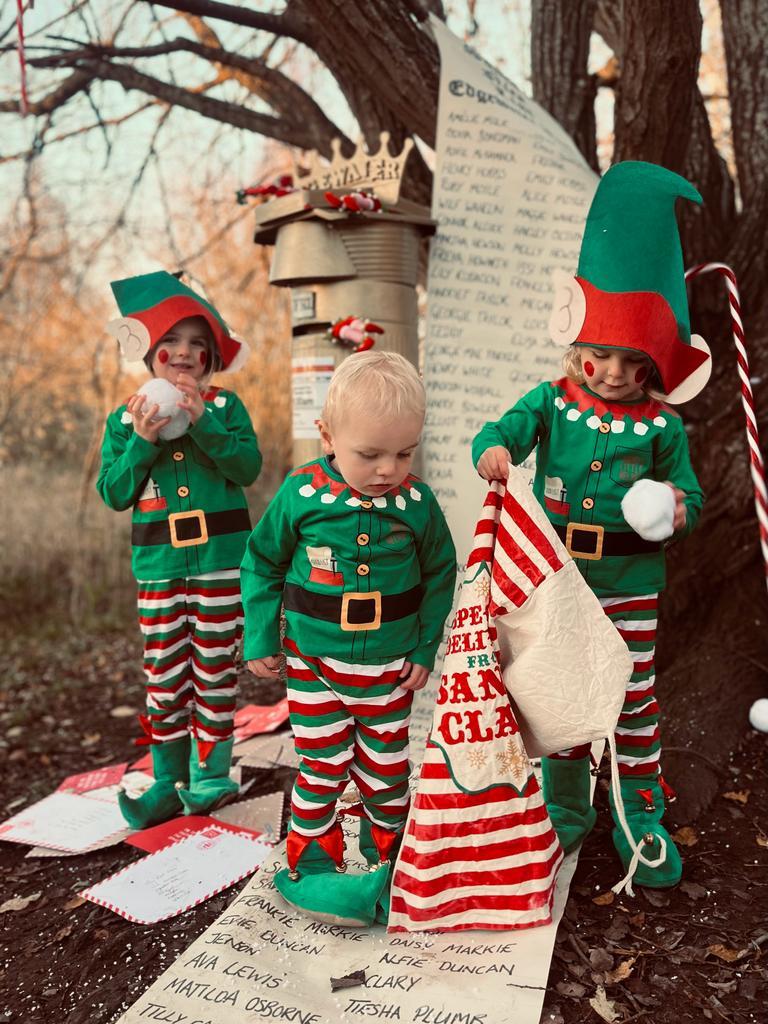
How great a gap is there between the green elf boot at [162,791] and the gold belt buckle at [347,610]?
1.19 metres

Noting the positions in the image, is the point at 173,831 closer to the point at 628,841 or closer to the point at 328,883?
the point at 328,883

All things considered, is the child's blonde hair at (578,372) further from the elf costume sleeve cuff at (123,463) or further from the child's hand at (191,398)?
the elf costume sleeve cuff at (123,463)

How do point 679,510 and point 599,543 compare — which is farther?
point 599,543

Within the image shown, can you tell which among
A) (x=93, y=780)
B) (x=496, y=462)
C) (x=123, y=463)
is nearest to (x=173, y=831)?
(x=93, y=780)

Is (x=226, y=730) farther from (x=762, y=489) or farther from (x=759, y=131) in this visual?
(x=759, y=131)

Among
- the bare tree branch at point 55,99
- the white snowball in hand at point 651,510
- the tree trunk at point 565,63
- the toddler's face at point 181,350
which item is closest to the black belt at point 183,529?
the toddler's face at point 181,350

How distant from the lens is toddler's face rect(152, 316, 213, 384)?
2.87m

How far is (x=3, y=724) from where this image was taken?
4.74m

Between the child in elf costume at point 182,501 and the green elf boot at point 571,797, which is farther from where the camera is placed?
the child in elf costume at point 182,501

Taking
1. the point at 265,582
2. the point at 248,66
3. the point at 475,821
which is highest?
the point at 248,66

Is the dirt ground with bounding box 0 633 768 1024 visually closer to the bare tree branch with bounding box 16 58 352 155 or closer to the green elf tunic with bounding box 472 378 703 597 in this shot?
the green elf tunic with bounding box 472 378 703 597

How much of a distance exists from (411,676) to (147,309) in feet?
4.81

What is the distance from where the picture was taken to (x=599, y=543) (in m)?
2.46

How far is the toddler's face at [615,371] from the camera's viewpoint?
7.72ft
